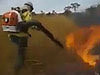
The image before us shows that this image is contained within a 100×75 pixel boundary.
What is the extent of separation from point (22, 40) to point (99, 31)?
4.34 meters

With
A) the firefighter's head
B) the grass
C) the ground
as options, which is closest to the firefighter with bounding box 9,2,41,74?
the firefighter's head

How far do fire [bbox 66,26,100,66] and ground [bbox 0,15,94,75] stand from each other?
0.25m

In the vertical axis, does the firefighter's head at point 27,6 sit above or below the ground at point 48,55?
above

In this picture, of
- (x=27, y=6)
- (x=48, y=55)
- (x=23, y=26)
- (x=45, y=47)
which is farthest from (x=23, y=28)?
(x=45, y=47)

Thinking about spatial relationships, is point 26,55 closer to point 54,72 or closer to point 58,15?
point 54,72

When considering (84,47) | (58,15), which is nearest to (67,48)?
(84,47)

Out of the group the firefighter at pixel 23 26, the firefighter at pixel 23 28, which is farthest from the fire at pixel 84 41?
the firefighter at pixel 23 28

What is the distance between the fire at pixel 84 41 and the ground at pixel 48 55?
25 cm

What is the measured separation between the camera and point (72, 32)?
969 inches

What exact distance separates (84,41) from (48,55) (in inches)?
72.5

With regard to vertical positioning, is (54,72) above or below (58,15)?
below

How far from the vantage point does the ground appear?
22109mm

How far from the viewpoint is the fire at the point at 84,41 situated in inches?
917

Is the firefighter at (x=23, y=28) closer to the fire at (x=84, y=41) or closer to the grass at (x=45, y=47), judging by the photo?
the grass at (x=45, y=47)
